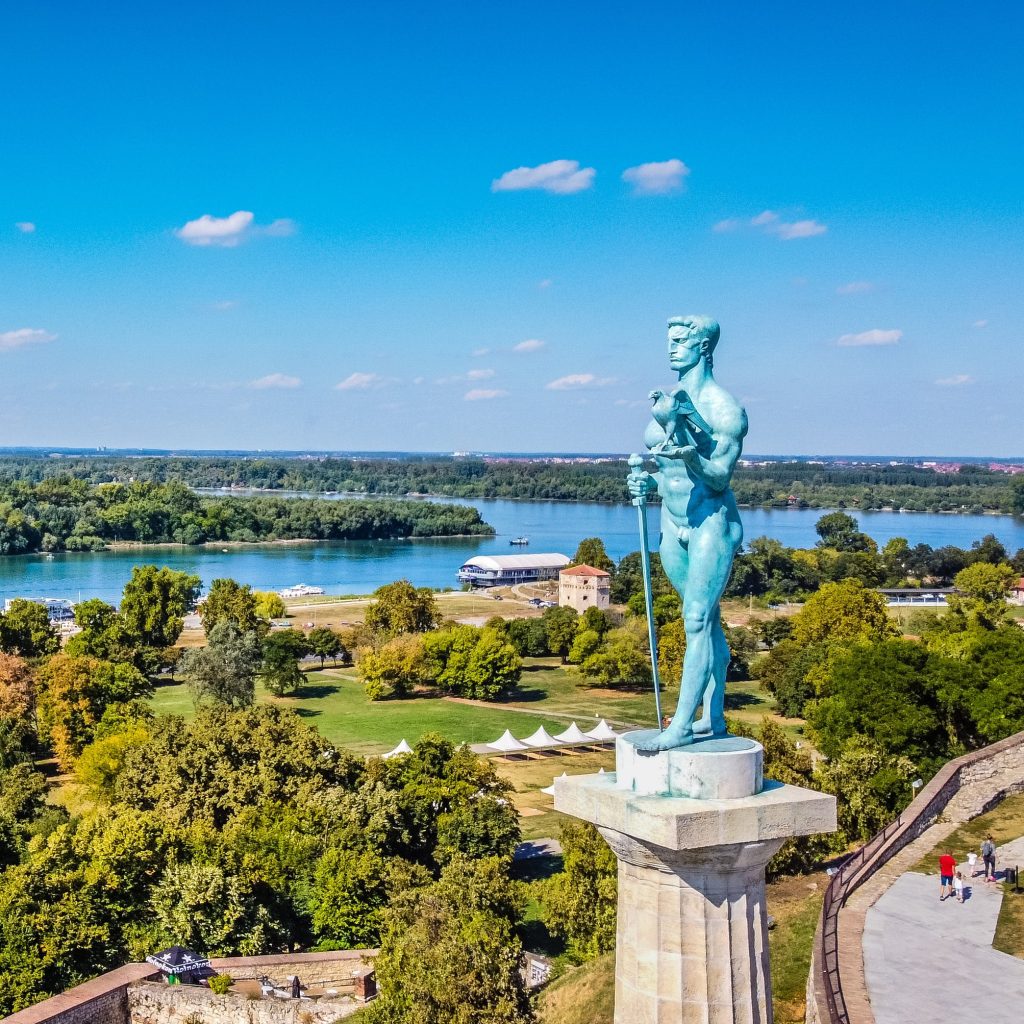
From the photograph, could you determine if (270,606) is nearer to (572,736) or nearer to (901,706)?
(572,736)

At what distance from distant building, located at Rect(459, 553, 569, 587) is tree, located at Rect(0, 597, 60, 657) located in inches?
1767

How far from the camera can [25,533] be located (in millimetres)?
124812

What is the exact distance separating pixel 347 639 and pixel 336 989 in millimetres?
44695

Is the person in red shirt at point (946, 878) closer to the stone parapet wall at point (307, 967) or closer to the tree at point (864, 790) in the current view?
the tree at point (864, 790)

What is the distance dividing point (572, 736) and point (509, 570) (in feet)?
183

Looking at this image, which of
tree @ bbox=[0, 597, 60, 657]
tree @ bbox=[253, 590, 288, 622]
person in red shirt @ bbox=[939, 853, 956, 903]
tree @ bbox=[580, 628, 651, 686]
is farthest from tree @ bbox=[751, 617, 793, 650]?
person in red shirt @ bbox=[939, 853, 956, 903]

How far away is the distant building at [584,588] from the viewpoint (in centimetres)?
7400

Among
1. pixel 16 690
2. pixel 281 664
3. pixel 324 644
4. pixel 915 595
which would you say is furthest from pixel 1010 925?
pixel 915 595

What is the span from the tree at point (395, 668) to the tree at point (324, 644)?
697 cm

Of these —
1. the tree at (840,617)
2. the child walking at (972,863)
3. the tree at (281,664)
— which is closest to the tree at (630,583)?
the tree at (840,617)

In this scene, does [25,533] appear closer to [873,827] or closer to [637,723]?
[637,723]

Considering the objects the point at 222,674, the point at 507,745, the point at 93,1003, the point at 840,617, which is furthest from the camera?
the point at 840,617

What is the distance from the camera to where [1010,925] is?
15930 mm

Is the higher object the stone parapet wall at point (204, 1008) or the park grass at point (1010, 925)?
the park grass at point (1010, 925)
